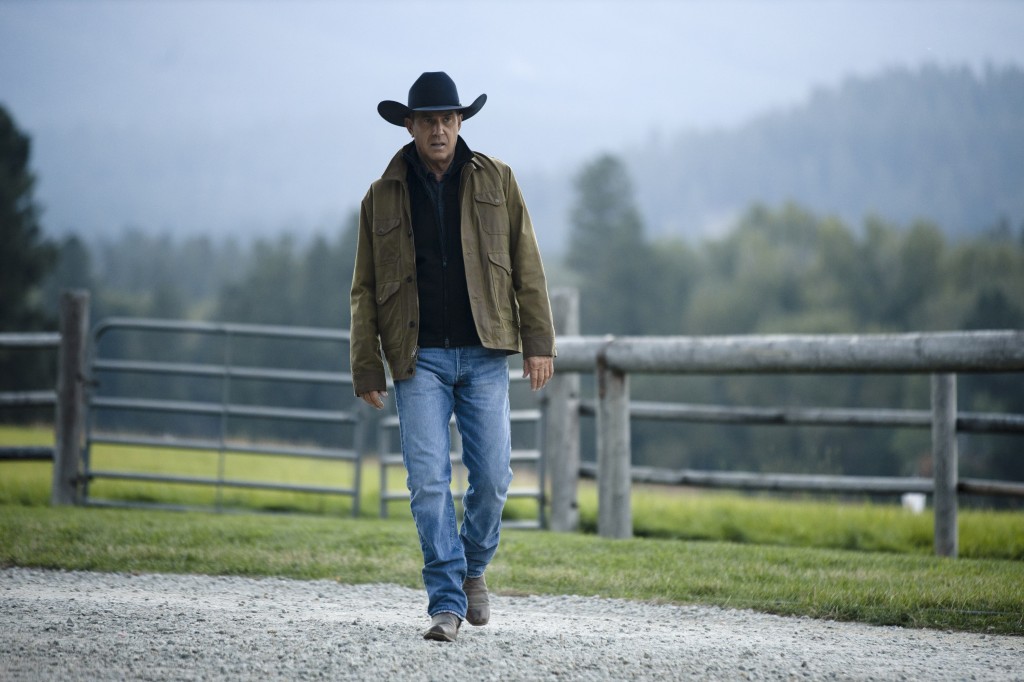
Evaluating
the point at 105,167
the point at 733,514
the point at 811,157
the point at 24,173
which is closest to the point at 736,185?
the point at 811,157

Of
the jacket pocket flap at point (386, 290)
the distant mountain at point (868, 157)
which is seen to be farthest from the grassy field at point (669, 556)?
the distant mountain at point (868, 157)

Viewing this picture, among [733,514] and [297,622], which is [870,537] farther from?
[297,622]

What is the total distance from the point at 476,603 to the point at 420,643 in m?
0.55

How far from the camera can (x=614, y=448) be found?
6.86m

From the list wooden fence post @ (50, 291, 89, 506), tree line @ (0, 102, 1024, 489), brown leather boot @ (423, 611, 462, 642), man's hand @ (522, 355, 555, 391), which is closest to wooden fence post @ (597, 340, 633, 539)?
man's hand @ (522, 355, 555, 391)

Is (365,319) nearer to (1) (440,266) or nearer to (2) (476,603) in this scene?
(1) (440,266)

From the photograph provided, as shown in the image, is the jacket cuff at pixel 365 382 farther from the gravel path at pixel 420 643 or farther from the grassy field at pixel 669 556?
the grassy field at pixel 669 556

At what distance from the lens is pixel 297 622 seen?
4.15m

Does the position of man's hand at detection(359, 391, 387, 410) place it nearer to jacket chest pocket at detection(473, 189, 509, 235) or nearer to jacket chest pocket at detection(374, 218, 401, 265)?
jacket chest pocket at detection(374, 218, 401, 265)

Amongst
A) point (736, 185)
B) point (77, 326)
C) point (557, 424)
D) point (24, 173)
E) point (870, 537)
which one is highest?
point (736, 185)

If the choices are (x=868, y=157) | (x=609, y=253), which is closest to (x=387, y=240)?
(x=609, y=253)

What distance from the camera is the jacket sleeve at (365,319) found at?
4277 mm

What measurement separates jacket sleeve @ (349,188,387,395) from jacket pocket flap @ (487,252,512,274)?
1.57 ft

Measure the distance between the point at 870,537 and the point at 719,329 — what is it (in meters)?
62.3
